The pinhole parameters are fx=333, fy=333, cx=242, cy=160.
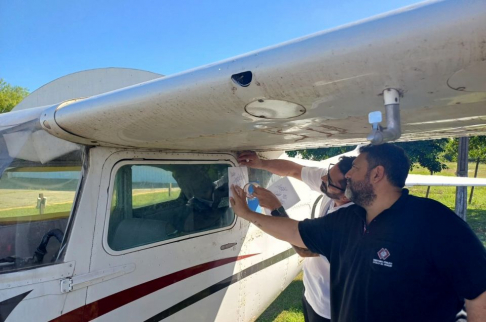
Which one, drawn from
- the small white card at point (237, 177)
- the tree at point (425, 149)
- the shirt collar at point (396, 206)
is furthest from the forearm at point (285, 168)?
the tree at point (425, 149)

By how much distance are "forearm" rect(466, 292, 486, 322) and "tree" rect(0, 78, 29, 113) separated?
27087 mm

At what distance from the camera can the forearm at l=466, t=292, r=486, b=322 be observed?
4.48 ft

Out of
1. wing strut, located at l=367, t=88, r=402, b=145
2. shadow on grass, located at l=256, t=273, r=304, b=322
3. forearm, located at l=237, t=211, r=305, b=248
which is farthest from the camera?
shadow on grass, located at l=256, t=273, r=304, b=322

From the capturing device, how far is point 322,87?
1099mm

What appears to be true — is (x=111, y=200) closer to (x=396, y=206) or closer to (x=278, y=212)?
(x=278, y=212)

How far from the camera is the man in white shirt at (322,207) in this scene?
2398mm

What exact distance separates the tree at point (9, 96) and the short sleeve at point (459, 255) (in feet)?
88.3

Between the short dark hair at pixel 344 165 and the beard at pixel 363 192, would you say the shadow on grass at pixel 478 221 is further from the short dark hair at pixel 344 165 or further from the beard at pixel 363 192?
the beard at pixel 363 192

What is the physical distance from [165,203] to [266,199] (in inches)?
31.9

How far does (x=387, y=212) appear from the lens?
1702 millimetres

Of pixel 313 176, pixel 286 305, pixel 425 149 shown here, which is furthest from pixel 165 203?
pixel 425 149

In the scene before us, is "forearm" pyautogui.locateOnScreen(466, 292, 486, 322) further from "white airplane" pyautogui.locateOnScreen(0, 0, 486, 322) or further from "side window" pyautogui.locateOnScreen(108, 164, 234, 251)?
"side window" pyautogui.locateOnScreen(108, 164, 234, 251)

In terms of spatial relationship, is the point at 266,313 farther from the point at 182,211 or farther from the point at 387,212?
the point at 387,212

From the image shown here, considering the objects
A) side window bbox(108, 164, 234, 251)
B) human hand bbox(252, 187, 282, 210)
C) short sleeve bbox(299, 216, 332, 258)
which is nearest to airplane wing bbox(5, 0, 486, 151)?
side window bbox(108, 164, 234, 251)
